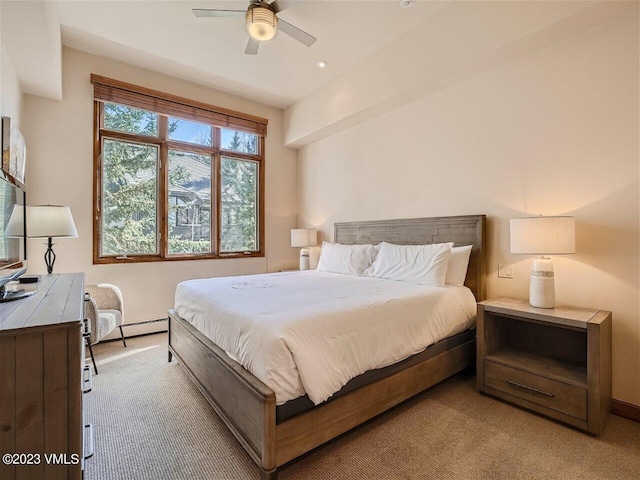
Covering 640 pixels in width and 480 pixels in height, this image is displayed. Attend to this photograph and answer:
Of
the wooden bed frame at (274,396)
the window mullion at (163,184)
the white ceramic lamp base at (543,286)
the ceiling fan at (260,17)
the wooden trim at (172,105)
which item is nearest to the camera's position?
the wooden bed frame at (274,396)

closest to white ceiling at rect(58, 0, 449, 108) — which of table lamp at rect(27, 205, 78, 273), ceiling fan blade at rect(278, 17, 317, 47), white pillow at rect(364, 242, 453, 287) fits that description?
ceiling fan blade at rect(278, 17, 317, 47)

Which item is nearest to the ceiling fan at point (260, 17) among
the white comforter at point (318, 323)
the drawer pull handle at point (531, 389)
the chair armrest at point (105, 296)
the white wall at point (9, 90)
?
the white wall at point (9, 90)

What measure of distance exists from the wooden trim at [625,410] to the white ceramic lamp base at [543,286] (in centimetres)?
76

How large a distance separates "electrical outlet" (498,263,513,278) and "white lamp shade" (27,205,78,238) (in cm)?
383

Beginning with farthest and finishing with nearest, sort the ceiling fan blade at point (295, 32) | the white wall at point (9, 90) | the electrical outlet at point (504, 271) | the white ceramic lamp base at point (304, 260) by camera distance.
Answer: the white ceramic lamp base at point (304, 260) < the electrical outlet at point (504, 271) < the ceiling fan blade at point (295, 32) < the white wall at point (9, 90)

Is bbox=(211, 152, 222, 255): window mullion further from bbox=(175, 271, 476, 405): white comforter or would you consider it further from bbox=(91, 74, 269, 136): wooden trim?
bbox=(175, 271, 476, 405): white comforter

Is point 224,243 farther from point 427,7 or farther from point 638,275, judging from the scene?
point 638,275

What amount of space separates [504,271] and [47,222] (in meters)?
3.96

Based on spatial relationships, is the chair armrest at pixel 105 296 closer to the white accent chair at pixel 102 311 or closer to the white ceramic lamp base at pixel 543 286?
the white accent chair at pixel 102 311

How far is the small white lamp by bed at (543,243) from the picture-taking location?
2.08m

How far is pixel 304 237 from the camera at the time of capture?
4.72m

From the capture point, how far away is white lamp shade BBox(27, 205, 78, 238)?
254 cm

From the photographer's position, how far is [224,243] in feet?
15.1

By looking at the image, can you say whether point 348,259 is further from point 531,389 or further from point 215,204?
point 215,204
